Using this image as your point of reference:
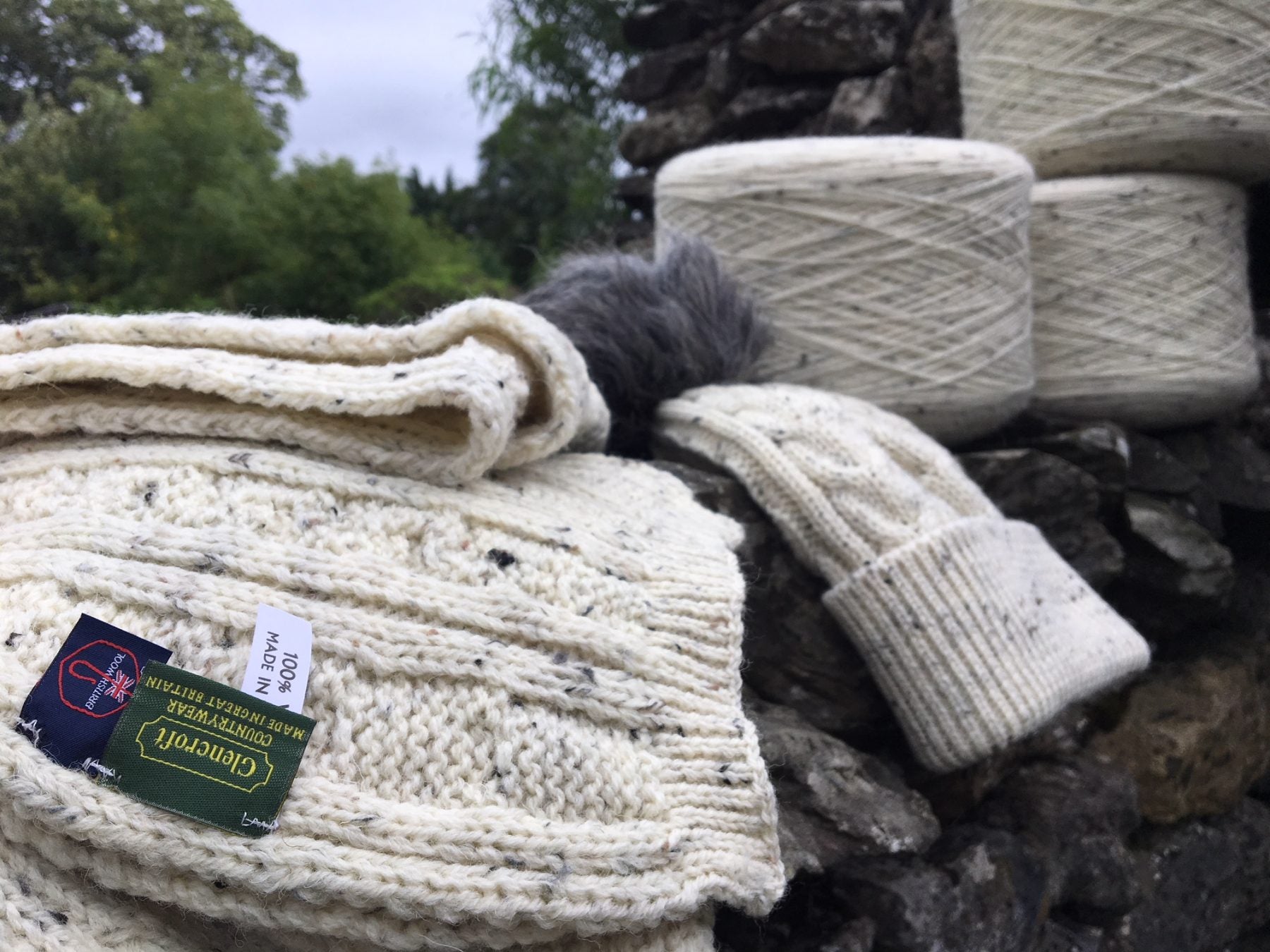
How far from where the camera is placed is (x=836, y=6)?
187cm

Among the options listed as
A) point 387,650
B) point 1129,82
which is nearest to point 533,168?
point 1129,82

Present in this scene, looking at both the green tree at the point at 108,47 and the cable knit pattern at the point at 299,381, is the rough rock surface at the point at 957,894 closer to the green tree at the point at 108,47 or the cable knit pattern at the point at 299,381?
the cable knit pattern at the point at 299,381

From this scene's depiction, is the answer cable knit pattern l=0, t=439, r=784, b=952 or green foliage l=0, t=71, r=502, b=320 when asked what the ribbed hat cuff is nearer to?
cable knit pattern l=0, t=439, r=784, b=952

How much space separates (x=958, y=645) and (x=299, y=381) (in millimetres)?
556

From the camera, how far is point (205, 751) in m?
0.39

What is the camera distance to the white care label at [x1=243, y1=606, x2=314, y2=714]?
41 cm

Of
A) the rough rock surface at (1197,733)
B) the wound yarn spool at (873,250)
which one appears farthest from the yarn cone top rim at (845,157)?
the rough rock surface at (1197,733)

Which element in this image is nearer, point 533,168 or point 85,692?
point 85,692

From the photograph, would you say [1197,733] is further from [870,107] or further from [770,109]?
[770,109]

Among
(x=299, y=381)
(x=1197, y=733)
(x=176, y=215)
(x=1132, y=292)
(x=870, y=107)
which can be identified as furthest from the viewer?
(x=870, y=107)

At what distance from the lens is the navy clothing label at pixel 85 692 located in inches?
14.4

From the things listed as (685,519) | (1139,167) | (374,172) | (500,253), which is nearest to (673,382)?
(685,519)

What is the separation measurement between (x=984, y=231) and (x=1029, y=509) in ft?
1.19

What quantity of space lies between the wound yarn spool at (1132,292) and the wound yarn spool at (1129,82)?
0.05 m
